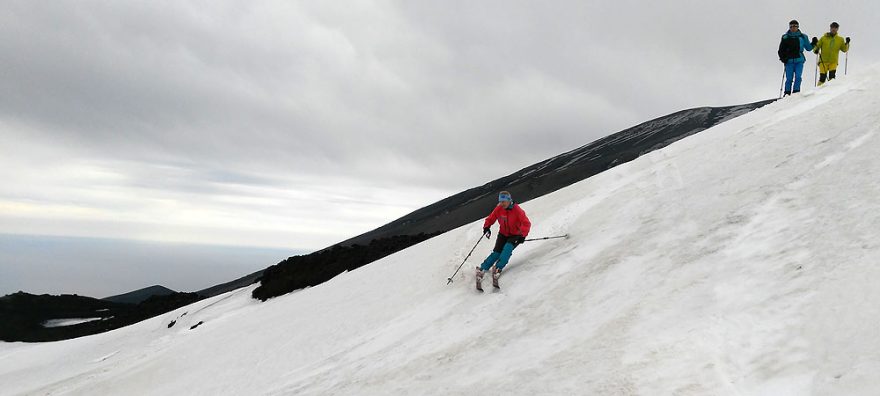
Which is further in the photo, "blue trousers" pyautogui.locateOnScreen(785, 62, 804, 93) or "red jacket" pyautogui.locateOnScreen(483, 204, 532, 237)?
"blue trousers" pyautogui.locateOnScreen(785, 62, 804, 93)

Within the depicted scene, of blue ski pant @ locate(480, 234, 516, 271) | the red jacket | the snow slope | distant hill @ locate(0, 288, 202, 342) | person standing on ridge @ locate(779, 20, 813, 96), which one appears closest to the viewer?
the snow slope

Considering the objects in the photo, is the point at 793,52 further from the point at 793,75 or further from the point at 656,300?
the point at 656,300

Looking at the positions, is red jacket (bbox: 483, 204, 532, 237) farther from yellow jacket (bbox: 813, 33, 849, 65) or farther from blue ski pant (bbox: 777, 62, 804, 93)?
yellow jacket (bbox: 813, 33, 849, 65)

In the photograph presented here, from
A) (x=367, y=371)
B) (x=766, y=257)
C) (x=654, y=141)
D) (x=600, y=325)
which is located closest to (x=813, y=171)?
(x=766, y=257)

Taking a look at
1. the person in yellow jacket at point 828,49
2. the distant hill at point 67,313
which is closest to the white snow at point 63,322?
the distant hill at point 67,313

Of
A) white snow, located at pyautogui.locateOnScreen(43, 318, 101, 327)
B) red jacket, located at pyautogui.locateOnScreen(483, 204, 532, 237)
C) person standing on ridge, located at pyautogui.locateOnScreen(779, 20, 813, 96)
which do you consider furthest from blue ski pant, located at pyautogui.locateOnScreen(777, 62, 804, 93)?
white snow, located at pyautogui.locateOnScreen(43, 318, 101, 327)

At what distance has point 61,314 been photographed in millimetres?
63188

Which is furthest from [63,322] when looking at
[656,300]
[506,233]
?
[656,300]

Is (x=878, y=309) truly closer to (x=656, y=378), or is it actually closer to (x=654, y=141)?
(x=656, y=378)

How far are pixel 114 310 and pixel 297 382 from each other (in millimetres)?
70761

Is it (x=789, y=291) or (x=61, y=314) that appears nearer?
(x=789, y=291)

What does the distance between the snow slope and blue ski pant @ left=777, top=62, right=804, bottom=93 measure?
7.59ft

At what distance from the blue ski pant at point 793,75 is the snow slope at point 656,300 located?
231cm

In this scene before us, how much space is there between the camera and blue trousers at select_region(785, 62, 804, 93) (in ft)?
57.6
